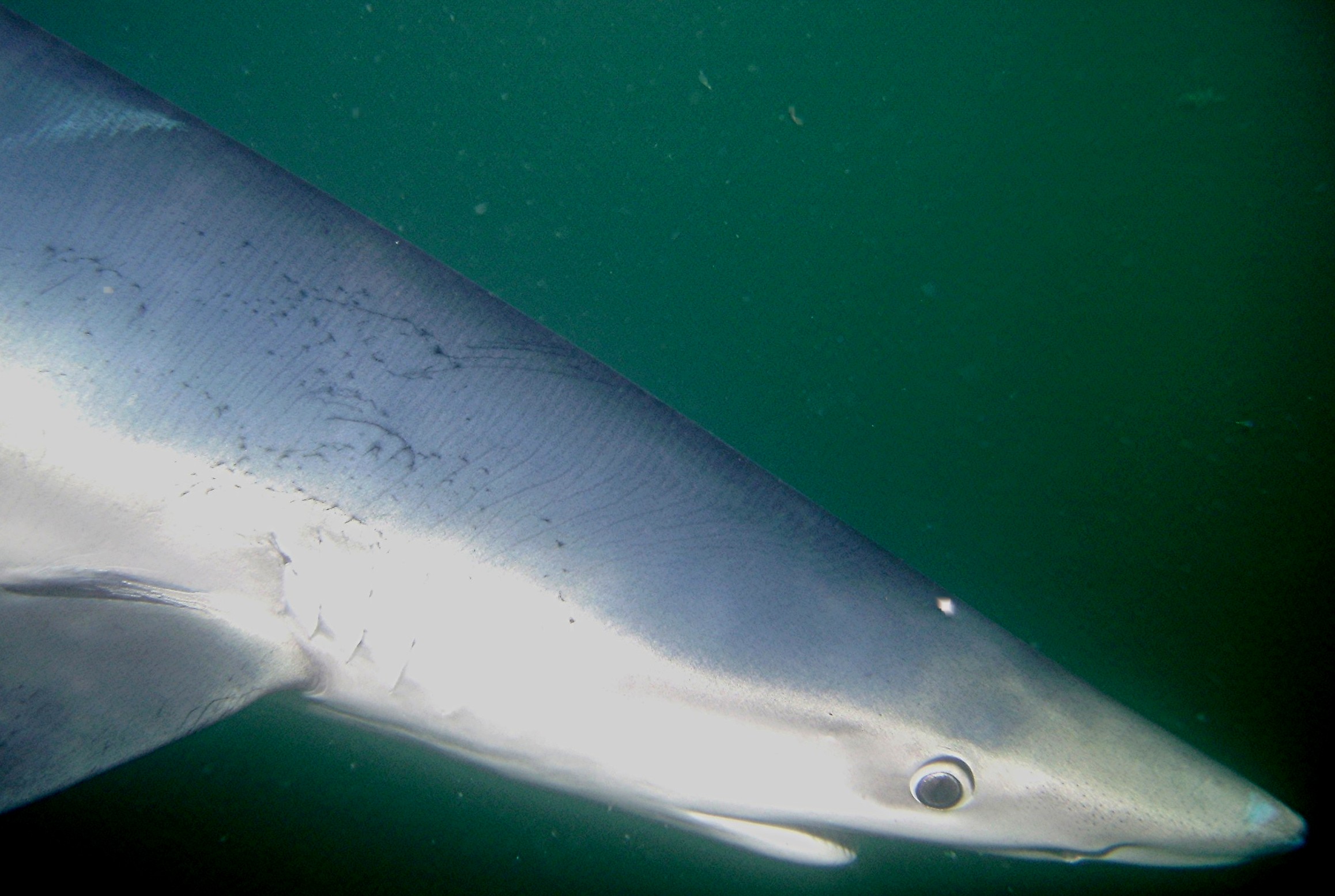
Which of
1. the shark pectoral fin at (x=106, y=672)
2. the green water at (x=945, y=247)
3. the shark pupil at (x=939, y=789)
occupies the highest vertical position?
the green water at (x=945, y=247)

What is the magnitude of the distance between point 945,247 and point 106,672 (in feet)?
7.29

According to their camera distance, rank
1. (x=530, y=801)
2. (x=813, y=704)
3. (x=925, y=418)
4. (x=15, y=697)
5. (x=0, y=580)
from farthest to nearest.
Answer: (x=530, y=801)
(x=925, y=418)
(x=813, y=704)
(x=0, y=580)
(x=15, y=697)

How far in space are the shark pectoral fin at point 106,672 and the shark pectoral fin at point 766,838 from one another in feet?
3.07

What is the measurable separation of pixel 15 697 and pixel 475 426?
34.7 inches

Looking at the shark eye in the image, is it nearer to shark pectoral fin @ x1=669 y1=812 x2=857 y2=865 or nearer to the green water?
shark pectoral fin @ x1=669 y1=812 x2=857 y2=865

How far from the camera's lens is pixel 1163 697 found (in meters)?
2.32

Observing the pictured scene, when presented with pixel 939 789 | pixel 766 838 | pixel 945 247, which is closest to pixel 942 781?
pixel 939 789

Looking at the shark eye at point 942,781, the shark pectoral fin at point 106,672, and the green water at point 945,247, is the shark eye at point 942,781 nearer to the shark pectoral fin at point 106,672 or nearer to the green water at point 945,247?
the green water at point 945,247

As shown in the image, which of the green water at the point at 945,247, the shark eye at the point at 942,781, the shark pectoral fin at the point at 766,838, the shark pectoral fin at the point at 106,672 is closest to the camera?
the shark pectoral fin at the point at 106,672

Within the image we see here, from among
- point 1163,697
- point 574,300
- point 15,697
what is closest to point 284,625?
point 15,697

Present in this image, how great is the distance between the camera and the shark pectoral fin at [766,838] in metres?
1.47

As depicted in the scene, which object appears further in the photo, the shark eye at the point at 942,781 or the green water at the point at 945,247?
the green water at the point at 945,247

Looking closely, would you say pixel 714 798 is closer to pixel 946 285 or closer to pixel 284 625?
pixel 284 625

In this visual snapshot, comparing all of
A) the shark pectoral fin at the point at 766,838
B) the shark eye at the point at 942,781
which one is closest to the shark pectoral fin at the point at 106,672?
the shark pectoral fin at the point at 766,838
